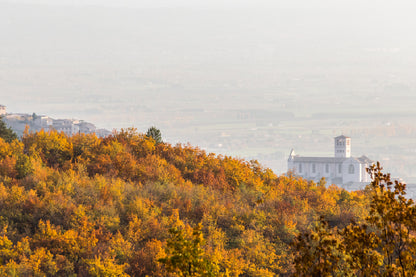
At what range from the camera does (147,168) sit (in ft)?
125

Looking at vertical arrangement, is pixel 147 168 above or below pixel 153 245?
above

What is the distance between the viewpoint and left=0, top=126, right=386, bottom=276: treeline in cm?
2525

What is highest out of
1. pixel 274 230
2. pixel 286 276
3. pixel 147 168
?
pixel 147 168

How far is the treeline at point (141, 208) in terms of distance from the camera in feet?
82.9

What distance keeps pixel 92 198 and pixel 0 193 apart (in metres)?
Answer: 4.55

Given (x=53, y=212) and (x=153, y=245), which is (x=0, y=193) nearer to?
(x=53, y=212)

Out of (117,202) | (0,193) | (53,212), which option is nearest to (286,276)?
(117,202)

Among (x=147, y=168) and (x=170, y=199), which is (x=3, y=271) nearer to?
(x=170, y=199)

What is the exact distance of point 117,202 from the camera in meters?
30.8

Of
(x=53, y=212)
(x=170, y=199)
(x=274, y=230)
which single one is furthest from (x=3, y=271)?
(x=274, y=230)

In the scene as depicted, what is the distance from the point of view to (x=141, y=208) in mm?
29625

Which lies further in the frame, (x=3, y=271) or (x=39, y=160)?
(x=39, y=160)

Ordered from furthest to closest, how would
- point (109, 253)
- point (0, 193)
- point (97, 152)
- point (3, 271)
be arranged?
point (97, 152) → point (0, 193) → point (109, 253) → point (3, 271)

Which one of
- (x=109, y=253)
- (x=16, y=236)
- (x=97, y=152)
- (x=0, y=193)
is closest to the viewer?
(x=109, y=253)
